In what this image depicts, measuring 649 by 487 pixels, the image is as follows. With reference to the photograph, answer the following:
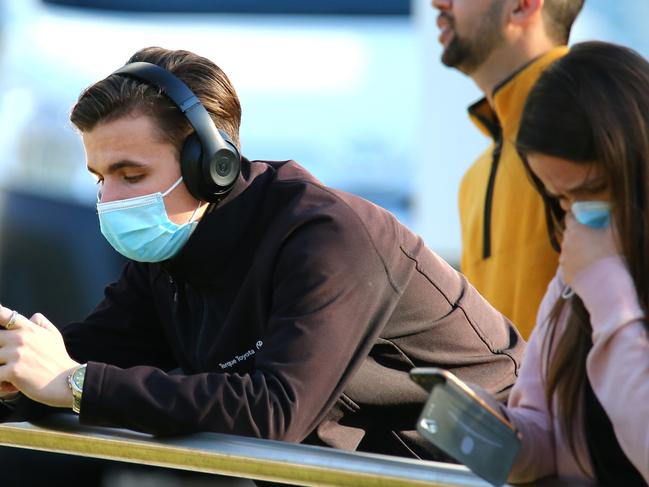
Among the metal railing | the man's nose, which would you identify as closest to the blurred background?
the man's nose

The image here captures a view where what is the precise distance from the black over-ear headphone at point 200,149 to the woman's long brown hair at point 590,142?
671mm

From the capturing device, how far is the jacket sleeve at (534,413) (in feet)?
5.82

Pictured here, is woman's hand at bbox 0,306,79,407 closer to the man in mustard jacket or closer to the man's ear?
the man in mustard jacket

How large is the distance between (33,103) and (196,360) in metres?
3.01

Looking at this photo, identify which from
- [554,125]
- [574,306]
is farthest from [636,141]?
[574,306]

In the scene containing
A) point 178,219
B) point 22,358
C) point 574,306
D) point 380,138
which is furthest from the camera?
point 380,138

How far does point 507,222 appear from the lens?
325 centimetres

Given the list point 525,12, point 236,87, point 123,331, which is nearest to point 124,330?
point 123,331

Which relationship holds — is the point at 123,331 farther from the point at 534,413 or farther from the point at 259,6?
the point at 259,6

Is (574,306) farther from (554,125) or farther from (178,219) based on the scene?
(178,219)

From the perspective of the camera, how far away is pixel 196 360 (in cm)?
241

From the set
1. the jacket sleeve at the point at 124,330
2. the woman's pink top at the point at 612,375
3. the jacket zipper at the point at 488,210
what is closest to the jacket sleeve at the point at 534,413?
the woman's pink top at the point at 612,375

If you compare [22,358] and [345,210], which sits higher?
[345,210]

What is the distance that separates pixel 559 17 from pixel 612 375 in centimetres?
200
